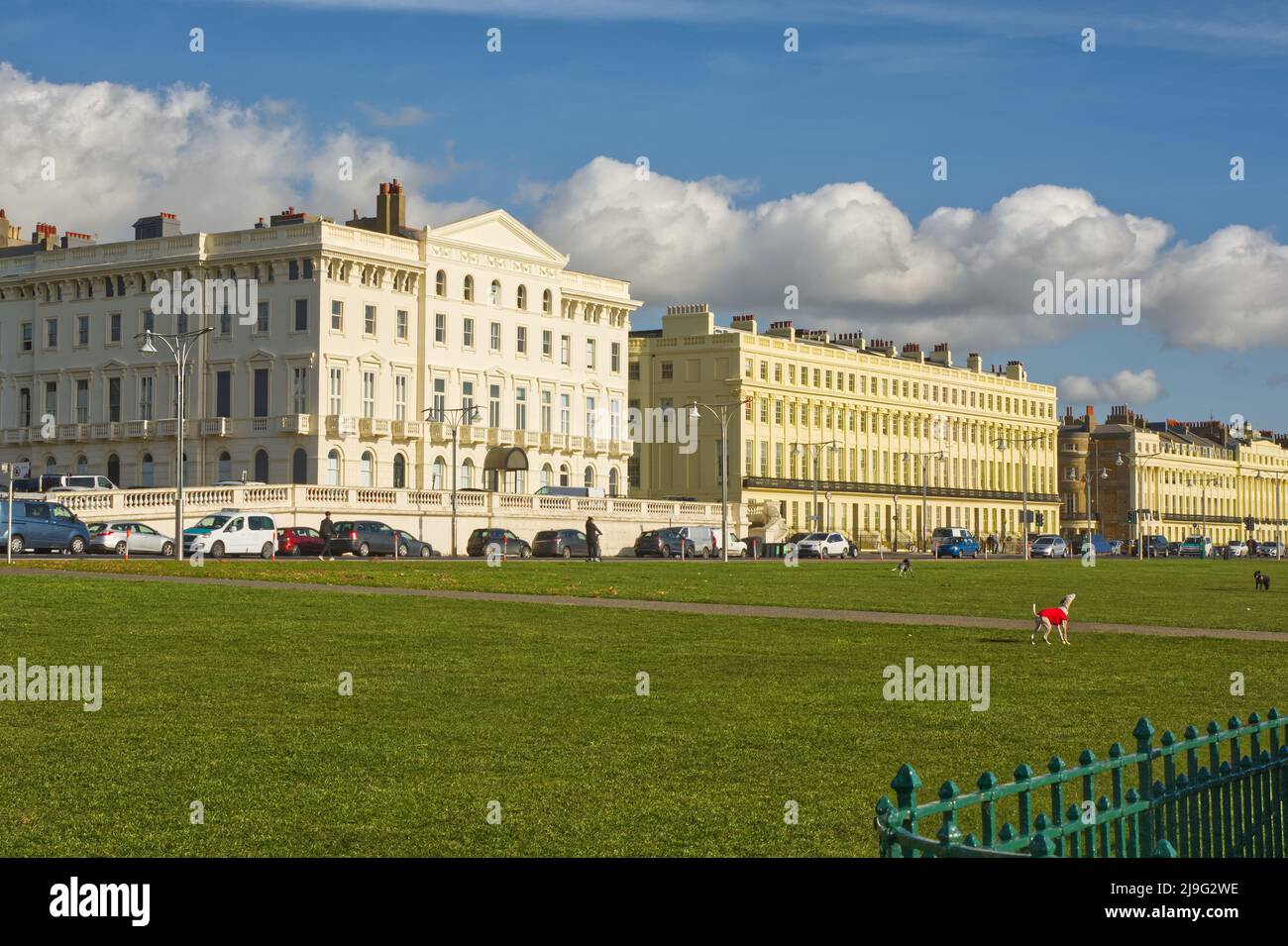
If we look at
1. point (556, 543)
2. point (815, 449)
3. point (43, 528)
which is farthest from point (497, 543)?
point (815, 449)

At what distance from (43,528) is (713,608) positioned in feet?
114

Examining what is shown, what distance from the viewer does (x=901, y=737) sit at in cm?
1603

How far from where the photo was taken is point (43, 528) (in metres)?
61.1

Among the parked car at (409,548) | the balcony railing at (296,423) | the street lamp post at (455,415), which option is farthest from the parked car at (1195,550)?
the parked car at (409,548)

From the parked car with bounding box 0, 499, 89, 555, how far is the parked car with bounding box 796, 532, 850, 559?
140 ft

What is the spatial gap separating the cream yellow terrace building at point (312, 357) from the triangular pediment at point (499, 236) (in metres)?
0.11

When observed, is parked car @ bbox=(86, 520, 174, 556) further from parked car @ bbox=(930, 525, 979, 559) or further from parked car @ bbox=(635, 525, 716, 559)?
parked car @ bbox=(930, 525, 979, 559)

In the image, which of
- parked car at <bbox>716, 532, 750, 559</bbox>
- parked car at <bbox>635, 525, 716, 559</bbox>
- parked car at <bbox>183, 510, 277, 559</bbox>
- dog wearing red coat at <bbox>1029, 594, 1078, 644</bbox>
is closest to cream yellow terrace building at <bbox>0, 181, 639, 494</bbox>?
parked car at <bbox>716, 532, 750, 559</bbox>

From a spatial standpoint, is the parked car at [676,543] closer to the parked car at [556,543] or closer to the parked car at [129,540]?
the parked car at [556,543]

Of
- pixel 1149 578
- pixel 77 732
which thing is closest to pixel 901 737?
pixel 77 732
